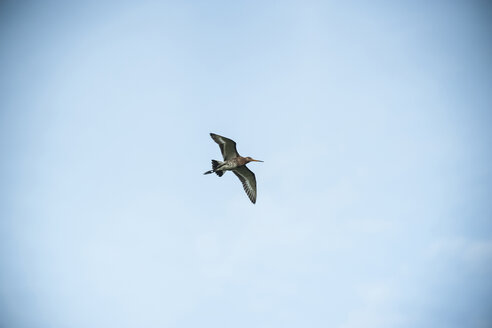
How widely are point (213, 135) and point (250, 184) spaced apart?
4566mm

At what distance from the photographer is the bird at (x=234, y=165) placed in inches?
869

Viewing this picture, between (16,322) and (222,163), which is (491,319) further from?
(16,322)

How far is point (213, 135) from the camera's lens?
22.0m

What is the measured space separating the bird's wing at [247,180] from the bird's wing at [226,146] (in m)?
1.25

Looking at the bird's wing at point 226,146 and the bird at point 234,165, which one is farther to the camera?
the bird at point 234,165

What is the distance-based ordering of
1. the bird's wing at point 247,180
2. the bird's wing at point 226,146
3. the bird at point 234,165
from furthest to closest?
the bird's wing at point 247,180, the bird at point 234,165, the bird's wing at point 226,146

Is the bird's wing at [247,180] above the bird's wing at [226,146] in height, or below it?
below

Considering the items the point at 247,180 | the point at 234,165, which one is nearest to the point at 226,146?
the point at 234,165

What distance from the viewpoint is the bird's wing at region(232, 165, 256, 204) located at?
77.0 ft

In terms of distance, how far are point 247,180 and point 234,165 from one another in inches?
72.4

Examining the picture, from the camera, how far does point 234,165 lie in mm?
22703

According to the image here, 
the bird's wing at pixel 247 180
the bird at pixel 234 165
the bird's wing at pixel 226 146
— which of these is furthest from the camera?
the bird's wing at pixel 247 180

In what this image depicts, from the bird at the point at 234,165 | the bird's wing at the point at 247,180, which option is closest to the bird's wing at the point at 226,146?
the bird at the point at 234,165

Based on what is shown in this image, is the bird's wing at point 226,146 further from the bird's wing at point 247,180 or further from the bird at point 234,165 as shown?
the bird's wing at point 247,180
